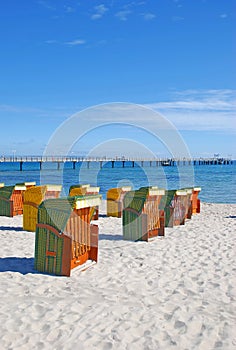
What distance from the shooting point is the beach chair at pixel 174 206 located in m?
10.5

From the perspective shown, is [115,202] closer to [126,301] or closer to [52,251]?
[52,251]

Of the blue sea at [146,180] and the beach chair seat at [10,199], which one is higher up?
the beach chair seat at [10,199]

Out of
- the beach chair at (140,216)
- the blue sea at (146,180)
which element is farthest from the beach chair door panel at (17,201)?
the blue sea at (146,180)

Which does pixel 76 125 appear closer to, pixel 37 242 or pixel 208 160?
pixel 37 242

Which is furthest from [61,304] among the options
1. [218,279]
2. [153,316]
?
[218,279]

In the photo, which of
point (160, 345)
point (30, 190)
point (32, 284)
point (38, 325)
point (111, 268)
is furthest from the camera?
point (30, 190)

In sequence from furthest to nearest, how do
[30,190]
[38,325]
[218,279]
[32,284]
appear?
[30,190] → [218,279] → [32,284] → [38,325]

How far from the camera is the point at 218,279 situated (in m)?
5.64

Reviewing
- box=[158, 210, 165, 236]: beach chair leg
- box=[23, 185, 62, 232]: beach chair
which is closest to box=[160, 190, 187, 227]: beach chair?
box=[158, 210, 165, 236]: beach chair leg

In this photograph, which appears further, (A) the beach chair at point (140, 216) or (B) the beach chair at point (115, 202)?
(B) the beach chair at point (115, 202)

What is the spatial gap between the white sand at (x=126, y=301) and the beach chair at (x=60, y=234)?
201 millimetres

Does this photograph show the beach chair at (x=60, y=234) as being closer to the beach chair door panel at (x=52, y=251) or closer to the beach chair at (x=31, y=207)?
the beach chair door panel at (x=52, y=251)

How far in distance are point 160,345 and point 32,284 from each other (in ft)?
7.18

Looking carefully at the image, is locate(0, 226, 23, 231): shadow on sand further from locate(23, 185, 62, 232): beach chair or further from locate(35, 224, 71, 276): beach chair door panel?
locate(35, 224, 71, 276): beach chair door panel
